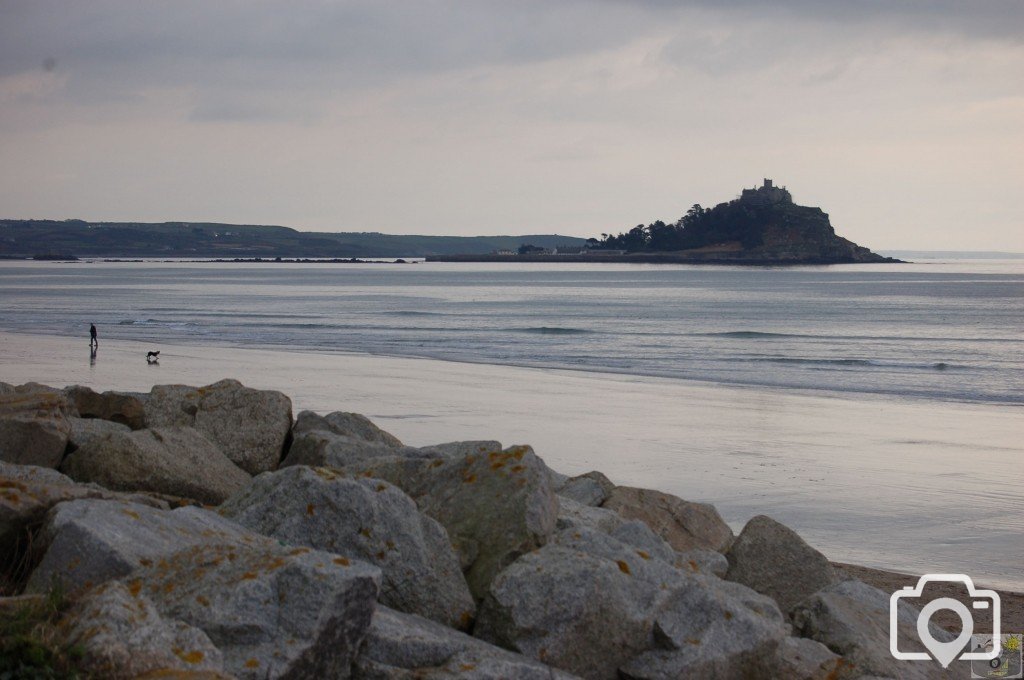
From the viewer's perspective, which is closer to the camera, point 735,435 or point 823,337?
point 735,435

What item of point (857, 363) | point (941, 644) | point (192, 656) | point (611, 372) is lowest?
point (611, 372)

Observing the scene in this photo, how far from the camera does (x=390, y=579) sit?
5.48 m

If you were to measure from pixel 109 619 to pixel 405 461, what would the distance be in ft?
13.1

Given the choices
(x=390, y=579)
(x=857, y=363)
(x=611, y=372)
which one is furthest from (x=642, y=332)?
(x=390, y=579)

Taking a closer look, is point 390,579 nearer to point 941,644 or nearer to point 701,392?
point 941,644

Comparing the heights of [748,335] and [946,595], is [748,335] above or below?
below

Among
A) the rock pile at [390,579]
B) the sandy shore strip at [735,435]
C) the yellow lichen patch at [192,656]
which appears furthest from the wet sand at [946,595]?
the yellow lichen patch at [192,656]

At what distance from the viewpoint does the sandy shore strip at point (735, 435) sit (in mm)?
12047

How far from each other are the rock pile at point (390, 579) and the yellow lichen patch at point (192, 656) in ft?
0.04

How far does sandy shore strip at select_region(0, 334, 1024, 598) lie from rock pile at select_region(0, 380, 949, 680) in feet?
14.3

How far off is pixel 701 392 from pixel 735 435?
737 cm

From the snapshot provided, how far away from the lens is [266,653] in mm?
4184

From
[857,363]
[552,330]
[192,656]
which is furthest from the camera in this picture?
[552,330]

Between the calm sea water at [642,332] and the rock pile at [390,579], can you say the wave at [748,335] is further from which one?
the rock pile at [390,579]
